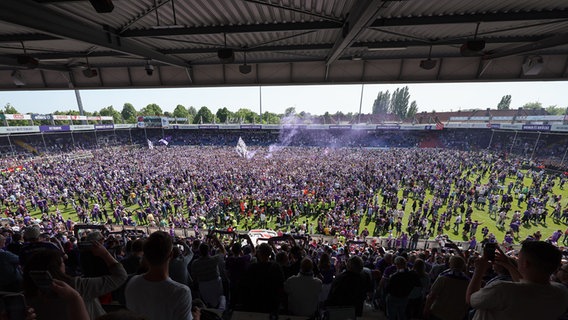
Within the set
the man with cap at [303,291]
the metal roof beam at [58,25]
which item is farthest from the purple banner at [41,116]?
the man with cap at [303,291]

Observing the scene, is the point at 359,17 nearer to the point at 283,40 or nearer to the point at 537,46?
the point at 283,40

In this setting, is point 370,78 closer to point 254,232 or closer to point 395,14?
point 395,14

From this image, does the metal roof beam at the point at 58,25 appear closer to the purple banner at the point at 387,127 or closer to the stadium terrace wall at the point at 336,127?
the stadium terrace wall at the point at 336,127

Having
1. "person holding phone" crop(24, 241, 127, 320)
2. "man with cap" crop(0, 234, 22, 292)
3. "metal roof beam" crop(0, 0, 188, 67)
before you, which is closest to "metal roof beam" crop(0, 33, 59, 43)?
"metal roof beam" crop(0, 0, 188, 67)

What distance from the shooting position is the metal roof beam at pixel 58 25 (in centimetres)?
388

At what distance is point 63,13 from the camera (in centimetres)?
476

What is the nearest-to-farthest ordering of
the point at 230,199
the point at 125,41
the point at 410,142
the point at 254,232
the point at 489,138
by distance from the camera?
the point at 125,41 < the point at 254,232 < the point at 230,199 < the point at 489,138 < the point at 410,142

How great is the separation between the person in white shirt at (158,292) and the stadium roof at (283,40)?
3.70 meters

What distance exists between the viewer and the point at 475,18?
4895 millimetres

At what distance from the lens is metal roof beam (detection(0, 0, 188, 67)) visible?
153 inches

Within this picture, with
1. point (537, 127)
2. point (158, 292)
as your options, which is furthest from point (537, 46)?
point (537, 127)

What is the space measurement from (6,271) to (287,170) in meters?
22.4

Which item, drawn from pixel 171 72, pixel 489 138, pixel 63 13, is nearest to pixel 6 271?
pixel 63 13

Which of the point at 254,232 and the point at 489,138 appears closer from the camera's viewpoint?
the point at 254,232
